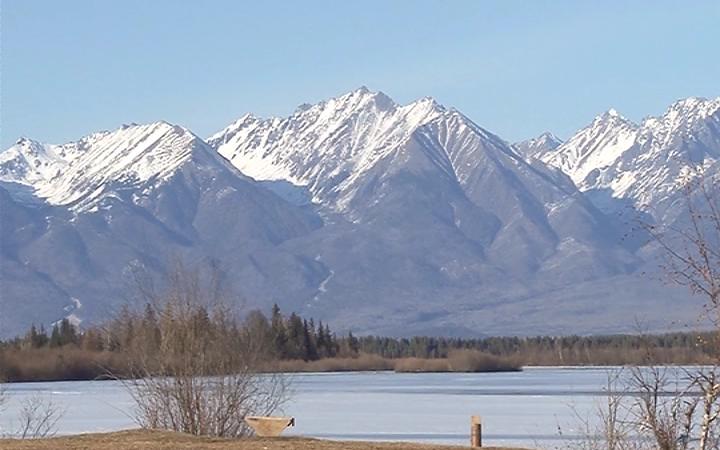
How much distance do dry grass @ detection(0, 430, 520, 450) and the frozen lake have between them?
9.08 metres

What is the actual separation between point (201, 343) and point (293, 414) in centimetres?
1488

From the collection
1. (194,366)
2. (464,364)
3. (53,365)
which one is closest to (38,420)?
(194,366)

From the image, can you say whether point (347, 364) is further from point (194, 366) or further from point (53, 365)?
point (194, 366)

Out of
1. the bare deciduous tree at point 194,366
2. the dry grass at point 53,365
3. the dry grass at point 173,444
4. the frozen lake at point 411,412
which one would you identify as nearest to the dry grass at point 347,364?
the dry grass at point 53,365

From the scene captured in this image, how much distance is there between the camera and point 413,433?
142ft

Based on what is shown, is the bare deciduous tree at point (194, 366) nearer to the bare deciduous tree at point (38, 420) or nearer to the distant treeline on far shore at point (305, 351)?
the distant treeline on far shore at point (305, 351)

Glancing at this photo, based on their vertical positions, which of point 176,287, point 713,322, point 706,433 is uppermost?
point 176,287

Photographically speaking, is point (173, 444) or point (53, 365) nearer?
point (173, 444)

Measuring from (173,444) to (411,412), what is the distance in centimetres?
2636

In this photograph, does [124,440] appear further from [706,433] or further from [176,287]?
[706,433]

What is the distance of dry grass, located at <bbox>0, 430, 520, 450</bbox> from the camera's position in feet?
92.4

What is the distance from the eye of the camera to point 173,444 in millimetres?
29016

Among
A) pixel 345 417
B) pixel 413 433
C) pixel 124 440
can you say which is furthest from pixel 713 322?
pixel 345 417

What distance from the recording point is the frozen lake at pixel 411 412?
42.8 metres
